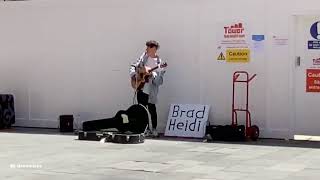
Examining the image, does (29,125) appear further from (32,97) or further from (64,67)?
(64,67)

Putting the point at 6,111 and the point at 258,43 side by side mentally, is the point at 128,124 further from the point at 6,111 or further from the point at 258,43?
the point at 6,111

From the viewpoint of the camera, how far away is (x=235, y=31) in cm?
1355

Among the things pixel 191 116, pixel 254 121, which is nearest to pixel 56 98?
pixel 191 116

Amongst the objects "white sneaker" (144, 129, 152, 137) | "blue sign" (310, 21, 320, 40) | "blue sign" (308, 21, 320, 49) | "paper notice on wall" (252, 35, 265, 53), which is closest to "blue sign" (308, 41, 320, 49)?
"blue sign" (308, 21, 320, 49)

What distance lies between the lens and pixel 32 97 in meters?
15.7

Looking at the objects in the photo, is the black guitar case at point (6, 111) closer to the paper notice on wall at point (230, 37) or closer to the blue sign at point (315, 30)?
the paper notice on wall at point (230, 37)

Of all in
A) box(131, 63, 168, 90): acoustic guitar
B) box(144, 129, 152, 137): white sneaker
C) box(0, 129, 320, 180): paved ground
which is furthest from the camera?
box(144, 129, 152, 137): white sneaker

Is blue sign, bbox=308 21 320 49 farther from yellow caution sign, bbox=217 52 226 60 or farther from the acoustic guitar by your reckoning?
the acoustic guitar

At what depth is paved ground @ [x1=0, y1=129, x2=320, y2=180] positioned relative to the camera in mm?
8992

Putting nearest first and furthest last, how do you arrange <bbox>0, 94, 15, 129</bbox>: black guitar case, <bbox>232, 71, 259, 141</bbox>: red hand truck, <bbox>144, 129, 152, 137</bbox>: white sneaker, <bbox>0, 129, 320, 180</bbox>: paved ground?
<bbox>0, 129, 320, 180</bbox>: paved ground < <bbox>232, 71, 259, 141</bbox>: red hand truck < <bbox>144, 129, 152, 137</bbox>: white sneaker < <bbox>0, 94, 15, 129</bbox>: black guitar case

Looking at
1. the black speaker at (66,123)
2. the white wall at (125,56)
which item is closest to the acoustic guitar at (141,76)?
the white wall at (125,56)

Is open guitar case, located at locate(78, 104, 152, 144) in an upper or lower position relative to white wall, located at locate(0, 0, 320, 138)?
lower

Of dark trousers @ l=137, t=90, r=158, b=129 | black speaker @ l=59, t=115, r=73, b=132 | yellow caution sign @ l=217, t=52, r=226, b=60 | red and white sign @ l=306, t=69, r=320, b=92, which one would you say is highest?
yellow caution sign @ l=217, t=52, r=226, b=60

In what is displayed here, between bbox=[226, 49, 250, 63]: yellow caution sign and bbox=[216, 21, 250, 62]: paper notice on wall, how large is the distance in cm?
4
